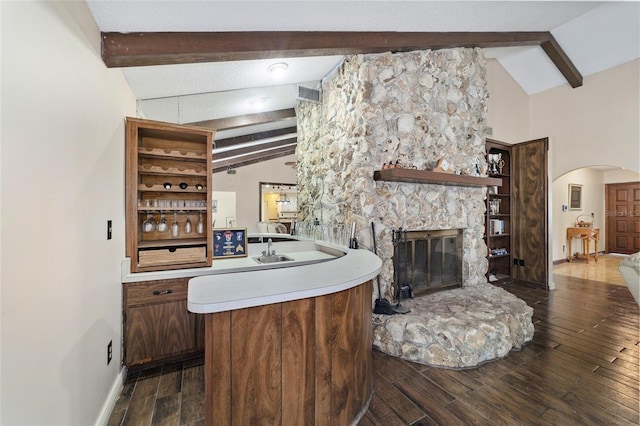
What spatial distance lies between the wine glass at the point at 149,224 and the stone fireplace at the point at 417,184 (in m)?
1.96

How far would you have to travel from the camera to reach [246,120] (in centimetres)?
338

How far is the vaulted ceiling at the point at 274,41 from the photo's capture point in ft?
5.85

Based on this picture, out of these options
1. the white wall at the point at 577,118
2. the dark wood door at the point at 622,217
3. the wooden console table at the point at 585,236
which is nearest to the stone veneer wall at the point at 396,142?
the white wall at the point at 577,118

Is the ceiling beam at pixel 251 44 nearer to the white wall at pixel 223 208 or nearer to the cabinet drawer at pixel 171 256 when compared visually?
the cabinet drawer at pixel 171 256

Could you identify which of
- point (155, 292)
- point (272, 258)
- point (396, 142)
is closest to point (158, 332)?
point (155, 292)

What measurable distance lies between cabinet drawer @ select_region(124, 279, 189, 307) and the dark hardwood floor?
2.02ft

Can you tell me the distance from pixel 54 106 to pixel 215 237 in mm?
1787

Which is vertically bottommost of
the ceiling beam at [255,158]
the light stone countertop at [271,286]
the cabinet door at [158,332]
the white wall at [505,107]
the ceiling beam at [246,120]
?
the cabinet door at [158,332]

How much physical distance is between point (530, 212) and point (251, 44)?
552 cm

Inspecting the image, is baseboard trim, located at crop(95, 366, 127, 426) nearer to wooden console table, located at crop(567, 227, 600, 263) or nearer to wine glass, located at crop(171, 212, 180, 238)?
wine glass, located at crop(171, 212, 180, 238)

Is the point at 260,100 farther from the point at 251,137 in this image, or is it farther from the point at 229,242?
the point at 229,242

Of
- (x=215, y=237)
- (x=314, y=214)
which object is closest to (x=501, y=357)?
(x=314, y=214)

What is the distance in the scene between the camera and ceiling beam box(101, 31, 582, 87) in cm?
177

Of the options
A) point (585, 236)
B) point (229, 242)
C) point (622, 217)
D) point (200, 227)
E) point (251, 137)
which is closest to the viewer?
point (200, 227)
